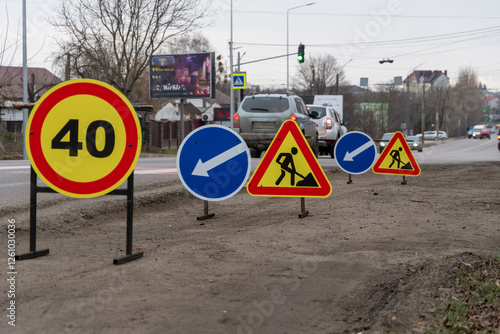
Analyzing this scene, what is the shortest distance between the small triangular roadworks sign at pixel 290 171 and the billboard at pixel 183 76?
40064 millimetres

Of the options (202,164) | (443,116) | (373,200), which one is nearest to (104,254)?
(202,164)

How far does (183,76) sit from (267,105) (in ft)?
96.3

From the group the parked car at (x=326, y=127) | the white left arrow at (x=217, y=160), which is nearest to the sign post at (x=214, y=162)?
the white left arrow at (x=217, y=160)

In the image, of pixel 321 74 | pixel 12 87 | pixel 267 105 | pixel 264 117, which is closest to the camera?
pixel 264 117

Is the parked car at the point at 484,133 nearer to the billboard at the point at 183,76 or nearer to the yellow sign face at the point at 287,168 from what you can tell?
the billboard at the point at 183,76

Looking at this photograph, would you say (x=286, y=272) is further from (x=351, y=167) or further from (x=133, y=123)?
(x=351, y=167)

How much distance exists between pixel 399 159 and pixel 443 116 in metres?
125

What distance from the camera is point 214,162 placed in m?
7.02

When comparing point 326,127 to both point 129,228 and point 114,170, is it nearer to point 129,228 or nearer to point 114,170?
point 129,228

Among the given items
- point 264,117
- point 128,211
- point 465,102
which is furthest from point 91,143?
point 465,102

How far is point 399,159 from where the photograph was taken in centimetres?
1222

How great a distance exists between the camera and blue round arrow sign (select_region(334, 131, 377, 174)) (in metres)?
12.0

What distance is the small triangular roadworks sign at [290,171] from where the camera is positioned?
23.7 feet

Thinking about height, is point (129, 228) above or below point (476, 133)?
below
